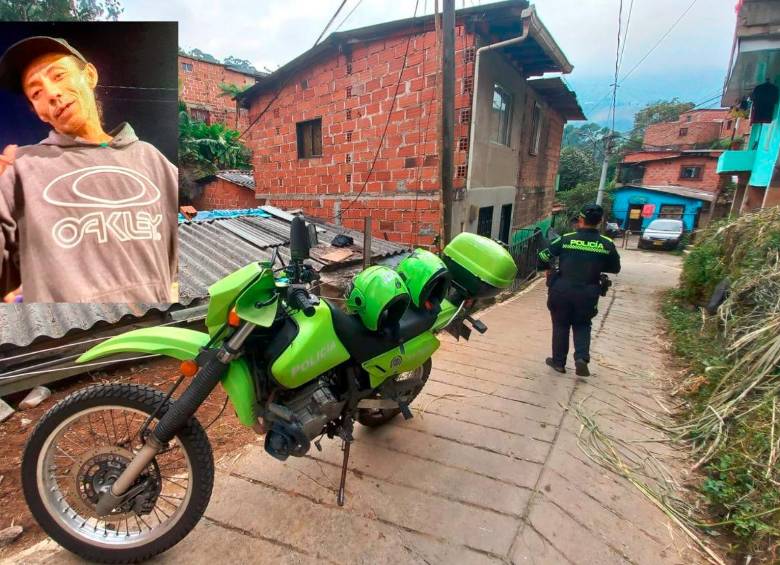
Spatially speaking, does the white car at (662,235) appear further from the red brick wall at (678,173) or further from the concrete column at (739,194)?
the concrete column at (739,194)

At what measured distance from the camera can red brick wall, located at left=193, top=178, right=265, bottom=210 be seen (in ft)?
36.9

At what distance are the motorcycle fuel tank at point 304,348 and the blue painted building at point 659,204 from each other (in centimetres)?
2476

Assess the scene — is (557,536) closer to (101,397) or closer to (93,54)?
(101,397)

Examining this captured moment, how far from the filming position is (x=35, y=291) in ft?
4.39

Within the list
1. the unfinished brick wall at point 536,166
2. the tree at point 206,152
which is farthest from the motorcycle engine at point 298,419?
the tree at point 206,152

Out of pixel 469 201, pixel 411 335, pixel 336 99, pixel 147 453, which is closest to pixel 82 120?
pixel 147 453

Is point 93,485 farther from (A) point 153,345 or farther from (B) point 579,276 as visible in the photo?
(B) point 579,276

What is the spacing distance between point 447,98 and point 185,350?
409cm

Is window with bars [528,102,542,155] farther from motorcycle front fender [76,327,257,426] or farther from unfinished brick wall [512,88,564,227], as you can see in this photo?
motorcycle front fender [76,327,257,426]

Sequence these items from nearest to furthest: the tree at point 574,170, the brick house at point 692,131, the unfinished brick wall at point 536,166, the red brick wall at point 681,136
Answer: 1. the unfinished brick wall at point 536,166
2. the tree at point 574,170
3. the brick house at point 692,131
4. the red brick wall at point 681,136

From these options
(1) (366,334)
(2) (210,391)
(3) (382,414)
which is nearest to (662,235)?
(3) (382,414)

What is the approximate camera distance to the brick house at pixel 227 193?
1120 centimetres

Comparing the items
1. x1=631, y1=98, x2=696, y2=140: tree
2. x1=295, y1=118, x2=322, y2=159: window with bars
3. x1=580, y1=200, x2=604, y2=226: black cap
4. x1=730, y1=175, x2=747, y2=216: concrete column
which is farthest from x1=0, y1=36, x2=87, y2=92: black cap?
x1=631, y1=98, x2=696, y2=140: tree

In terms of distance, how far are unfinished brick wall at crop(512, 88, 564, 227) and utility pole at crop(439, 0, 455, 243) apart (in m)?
5.07
